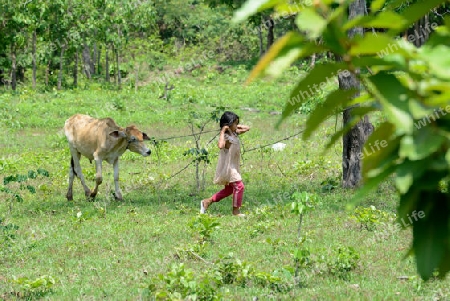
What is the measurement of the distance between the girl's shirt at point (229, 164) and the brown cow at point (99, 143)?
214 cm

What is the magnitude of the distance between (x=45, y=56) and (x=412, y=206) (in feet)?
102

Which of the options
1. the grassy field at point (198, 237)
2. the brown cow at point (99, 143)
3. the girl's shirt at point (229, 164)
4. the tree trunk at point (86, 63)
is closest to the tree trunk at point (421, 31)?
the grassy field at point (198, 237)

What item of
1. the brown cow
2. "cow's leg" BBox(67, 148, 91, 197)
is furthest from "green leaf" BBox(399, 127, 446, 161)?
"cow's leg" BBox(67, 148, 91, 197)

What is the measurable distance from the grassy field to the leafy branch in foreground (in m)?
0.21

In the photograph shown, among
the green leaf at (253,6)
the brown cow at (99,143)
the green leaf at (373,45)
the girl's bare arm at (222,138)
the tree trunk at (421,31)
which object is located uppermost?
the tree trunk at (421,31)

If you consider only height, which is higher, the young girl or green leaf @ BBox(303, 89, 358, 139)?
green leaf @ BBox(303, 89, 358, 139)

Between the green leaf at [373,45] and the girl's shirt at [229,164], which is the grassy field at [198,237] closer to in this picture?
the green leaf at [373,45]

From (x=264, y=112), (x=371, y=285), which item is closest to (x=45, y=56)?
(x=264, y=112)

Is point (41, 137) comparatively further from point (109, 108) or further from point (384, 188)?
point (384, 188)

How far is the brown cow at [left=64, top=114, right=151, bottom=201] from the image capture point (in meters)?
11.1

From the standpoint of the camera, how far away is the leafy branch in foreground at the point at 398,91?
40.9 inches

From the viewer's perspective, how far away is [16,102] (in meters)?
25.0

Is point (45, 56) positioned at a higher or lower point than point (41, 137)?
higher

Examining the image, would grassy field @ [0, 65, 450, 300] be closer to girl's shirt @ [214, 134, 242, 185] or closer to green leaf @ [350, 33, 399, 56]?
green leaf @ [350, 33, 399, 56]
